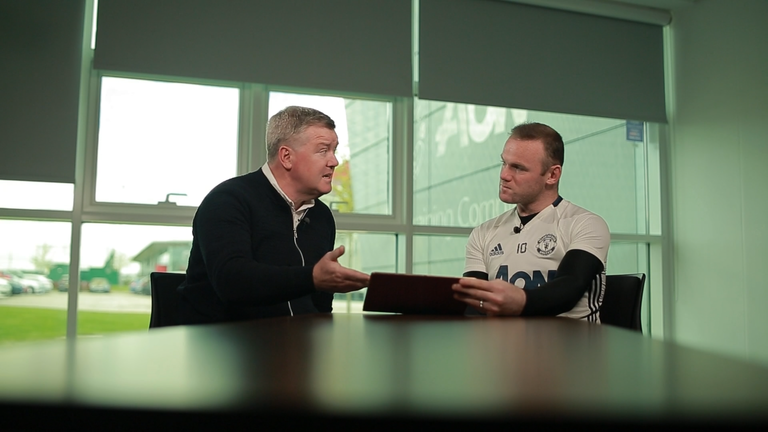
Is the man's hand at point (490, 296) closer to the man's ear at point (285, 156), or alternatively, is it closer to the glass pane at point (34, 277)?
the man's ear at point (285, 156)

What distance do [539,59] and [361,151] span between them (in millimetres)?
1371

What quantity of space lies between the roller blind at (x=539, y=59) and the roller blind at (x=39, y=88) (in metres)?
2.03

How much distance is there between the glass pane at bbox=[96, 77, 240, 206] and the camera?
3.71 m

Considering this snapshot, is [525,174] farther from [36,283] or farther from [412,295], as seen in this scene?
[36,283]

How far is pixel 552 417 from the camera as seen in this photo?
12.6 inches

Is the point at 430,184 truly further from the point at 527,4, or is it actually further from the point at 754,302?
the point at 754,302

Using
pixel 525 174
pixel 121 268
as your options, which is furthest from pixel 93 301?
pixel 525 174

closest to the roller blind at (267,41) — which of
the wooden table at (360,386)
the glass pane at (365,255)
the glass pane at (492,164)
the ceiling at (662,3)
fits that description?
the glass pane at (492,164)

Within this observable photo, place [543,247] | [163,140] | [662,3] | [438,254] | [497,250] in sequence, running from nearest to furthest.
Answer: [543,247] < [497,250] < [163,140] < [438,254] < [662,3]

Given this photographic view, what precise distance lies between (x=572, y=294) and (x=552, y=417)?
1546 mm

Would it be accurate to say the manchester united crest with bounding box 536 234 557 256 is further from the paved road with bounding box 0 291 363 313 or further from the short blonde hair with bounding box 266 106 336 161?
the paved road with bounding box 0 291 363 313

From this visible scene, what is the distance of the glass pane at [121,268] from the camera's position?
3.62 metres

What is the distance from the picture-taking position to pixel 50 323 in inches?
140

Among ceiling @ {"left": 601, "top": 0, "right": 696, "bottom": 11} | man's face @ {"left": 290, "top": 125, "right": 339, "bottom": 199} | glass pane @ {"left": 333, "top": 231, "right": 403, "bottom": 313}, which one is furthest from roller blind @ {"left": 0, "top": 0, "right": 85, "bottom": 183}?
ceiling @ {"left": 601, "top": 0, "right": 696, "bottom": 11}
